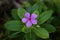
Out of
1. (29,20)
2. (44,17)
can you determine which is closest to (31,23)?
(29,20)

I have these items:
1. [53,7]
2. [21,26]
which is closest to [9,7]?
[53,7]

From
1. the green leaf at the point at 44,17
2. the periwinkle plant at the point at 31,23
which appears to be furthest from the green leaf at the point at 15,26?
the green leaf at the point at 44,17

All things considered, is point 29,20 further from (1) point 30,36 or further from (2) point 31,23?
(1) point 30,36

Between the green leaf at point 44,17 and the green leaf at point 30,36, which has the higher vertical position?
the green leaf at point 44,17

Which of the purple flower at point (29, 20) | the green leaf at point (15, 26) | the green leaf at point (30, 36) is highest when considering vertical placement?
the purple flower at point (29, 20)

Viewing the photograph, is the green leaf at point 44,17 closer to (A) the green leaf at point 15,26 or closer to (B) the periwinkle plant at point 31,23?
(B) the periwinkle plant at point 31,23

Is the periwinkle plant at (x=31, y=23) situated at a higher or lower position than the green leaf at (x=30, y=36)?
higher

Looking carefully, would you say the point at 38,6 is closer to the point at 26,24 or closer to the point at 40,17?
the point at 40,17

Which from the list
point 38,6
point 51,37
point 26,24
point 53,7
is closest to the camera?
point 26,24

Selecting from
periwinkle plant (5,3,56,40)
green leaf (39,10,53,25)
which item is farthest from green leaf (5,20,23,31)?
green leaf (39,10,53,25)

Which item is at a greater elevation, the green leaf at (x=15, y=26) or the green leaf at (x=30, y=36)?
the green leaf at (x=15, y=26)

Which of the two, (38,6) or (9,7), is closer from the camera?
(38,6)
